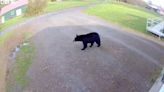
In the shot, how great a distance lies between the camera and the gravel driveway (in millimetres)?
7398

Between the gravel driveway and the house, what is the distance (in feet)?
57.9

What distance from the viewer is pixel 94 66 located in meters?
8.57

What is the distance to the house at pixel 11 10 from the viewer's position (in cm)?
2750

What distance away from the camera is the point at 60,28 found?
1567 cm

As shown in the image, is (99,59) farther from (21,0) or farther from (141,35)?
(21,0)

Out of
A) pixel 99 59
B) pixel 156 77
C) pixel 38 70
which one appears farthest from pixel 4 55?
pixel 156 77

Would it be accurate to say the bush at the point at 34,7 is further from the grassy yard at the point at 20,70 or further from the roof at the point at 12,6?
the grassy yard at the point at 20,70

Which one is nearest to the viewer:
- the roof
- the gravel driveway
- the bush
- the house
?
the gravel driveway

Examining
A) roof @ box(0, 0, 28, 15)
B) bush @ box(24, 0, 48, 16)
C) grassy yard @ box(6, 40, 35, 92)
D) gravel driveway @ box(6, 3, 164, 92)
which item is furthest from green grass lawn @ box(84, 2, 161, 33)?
roof @ box(0, 0, 28, 15)

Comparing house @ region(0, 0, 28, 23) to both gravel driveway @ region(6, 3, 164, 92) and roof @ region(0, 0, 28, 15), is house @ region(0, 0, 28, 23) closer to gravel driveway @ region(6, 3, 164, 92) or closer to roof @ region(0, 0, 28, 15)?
roof @ region(0, 0, 28, 15)

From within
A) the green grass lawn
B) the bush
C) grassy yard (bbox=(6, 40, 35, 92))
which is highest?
the bush

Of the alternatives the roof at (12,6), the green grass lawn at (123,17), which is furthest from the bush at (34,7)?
the roof at (12,6)

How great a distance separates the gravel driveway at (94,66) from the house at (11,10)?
17648mm

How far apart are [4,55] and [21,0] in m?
21.1
